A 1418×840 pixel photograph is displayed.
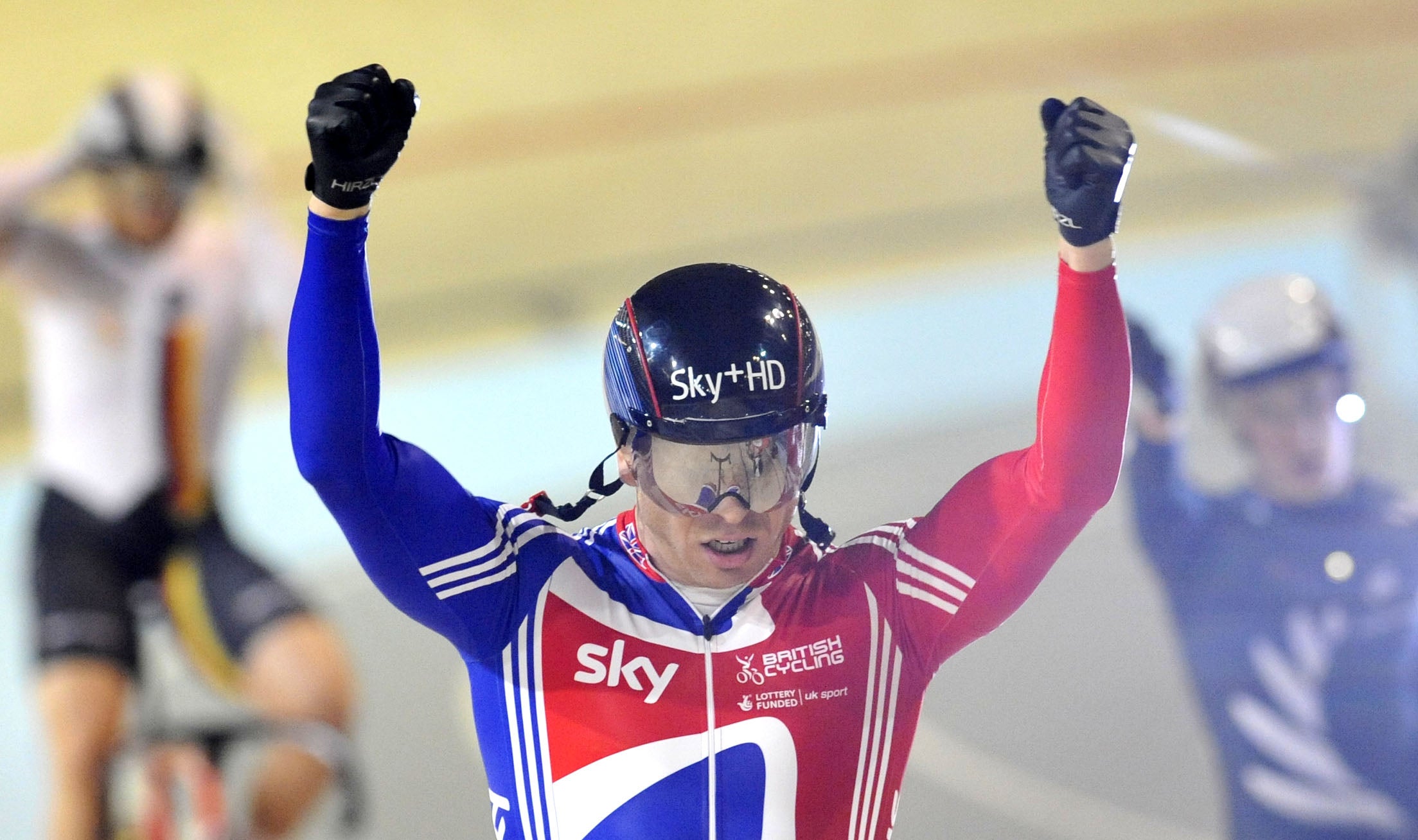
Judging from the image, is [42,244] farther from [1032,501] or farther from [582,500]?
[1032,501]

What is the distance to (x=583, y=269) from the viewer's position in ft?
22.1

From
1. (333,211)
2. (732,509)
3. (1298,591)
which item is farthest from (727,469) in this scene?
(1298,591)

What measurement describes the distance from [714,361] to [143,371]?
108 inches

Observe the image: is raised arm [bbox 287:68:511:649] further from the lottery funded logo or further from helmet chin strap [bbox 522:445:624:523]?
the lottery funded logo

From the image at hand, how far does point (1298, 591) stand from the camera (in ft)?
10.7

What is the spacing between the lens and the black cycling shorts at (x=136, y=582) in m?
3.64

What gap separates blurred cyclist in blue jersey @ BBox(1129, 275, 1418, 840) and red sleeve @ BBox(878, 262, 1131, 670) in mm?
1354

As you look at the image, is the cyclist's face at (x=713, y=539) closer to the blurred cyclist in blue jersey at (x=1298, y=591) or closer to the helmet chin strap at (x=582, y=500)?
the helmet chin strap at (x=582, y=500)

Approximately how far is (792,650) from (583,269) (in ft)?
16.7

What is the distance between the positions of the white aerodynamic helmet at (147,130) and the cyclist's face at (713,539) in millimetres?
2484

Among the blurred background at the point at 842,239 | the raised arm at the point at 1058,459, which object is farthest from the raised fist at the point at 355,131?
the blurred background at the point at 842,239

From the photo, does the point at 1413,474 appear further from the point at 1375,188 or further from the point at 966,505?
the point at 966,505

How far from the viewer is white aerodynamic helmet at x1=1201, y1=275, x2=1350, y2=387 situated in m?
Answer: 3.17

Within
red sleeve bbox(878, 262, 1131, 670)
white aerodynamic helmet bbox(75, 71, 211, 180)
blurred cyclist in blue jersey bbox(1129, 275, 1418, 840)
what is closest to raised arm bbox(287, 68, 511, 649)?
red sleeve bbox(878, 262, 1131, 670)
